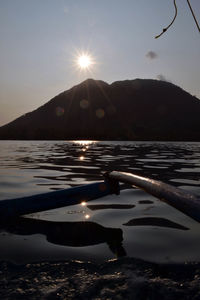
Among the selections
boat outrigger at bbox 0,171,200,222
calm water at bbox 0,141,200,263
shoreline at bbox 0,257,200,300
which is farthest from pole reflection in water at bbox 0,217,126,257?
shoreline at bbox 0,257,200,300

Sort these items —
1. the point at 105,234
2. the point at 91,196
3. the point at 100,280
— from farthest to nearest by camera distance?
the point at 91,196 → the point at 105,234 → the point at 100,280

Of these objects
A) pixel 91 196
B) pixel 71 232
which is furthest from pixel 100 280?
pixel 91 196

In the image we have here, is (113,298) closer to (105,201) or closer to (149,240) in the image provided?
(149,240)

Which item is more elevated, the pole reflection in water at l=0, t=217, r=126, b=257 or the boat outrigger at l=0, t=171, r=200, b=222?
the boat outrigger at l=0, t=171, r=200, b=222

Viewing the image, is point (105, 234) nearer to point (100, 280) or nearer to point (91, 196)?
point (91, 196)

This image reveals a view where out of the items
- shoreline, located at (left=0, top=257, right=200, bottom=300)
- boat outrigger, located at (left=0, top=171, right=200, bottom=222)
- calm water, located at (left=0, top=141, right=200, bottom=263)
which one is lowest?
calm water, located at (left=0, top=141, right=200, bottom=263)

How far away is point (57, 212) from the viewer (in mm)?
5117

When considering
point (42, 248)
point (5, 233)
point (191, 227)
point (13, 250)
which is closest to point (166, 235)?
point (191, 227)

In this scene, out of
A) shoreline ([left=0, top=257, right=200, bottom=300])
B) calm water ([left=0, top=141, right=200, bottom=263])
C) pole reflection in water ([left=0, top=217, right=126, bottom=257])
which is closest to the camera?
shoreline ([left=0, top=257, right=200, bottom=300])

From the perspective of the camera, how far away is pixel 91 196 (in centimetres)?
481

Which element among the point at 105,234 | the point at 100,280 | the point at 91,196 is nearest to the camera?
the point at 100,280

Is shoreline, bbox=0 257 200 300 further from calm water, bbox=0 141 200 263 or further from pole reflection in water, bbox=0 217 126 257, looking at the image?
pole reflection in water, bbox=0 217 126 257

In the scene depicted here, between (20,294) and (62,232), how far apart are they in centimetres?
177

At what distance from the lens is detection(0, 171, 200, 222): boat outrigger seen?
2810 millimetres
